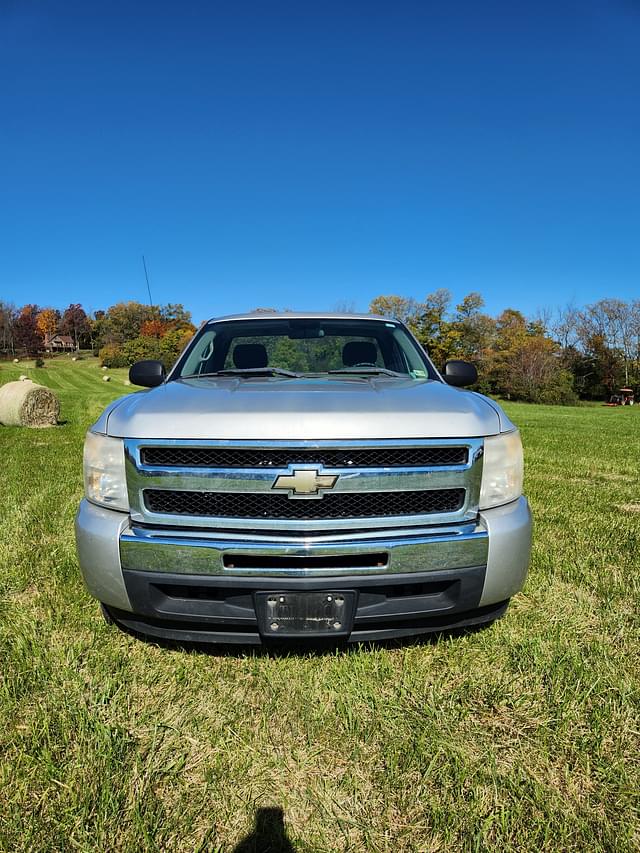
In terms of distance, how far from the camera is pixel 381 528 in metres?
Result: 2.21

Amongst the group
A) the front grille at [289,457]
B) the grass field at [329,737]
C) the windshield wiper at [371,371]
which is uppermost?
the windshield wiper at [371,371]

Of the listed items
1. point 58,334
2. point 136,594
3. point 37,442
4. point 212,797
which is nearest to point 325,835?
point 212,797

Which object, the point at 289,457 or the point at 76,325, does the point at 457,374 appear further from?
the point at 76,325

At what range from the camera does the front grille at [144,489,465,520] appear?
2.18 m

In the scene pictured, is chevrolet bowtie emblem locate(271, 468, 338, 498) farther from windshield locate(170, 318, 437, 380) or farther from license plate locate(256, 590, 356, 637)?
windshield locate(170, 318, 437, 380)

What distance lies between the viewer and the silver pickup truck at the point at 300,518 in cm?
214

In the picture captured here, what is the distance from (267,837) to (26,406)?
39.4 ft

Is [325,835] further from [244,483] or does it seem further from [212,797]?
[244,483]

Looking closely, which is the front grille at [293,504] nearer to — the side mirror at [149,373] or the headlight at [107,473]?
the headlight at [107,473]

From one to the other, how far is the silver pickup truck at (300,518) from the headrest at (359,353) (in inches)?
54.3

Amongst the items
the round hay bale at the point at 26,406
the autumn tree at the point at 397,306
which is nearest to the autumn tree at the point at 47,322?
the autumn tree at the point at 397,306

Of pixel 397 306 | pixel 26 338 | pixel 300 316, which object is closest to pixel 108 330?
pixel 26 338

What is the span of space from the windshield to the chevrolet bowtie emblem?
146cm

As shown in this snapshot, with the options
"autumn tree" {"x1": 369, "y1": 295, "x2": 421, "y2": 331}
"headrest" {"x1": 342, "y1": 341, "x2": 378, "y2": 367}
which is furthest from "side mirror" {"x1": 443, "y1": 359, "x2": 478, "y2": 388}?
"autumn tree" {"x1": 369, "y1": 295, "x2": 421, "y2": 331}
